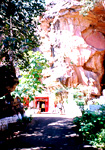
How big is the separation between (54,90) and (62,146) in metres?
14.4

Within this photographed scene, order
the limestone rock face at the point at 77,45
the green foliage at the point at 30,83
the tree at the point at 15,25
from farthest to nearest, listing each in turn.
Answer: the limestone rock face at the point at 77,45 → the green foliage at the point at 30,83 → the tree at the point at 15,25

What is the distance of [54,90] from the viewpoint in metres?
18.8

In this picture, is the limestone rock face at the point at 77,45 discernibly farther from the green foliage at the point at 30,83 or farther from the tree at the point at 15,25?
the tree at the point at 15,25

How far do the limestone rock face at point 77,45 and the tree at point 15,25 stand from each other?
1248 centimetres

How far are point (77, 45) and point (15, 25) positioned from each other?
13284 mm

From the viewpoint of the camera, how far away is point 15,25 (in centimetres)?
498

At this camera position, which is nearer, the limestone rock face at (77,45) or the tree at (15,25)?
the tree at (15,25)

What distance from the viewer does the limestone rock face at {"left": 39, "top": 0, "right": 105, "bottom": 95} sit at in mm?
17281

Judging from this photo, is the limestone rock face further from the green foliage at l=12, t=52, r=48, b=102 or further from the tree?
the tree

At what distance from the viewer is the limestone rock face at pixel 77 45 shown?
56.7ft

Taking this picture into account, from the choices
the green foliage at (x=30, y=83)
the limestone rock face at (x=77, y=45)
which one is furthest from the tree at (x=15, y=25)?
the limestone rock face at (x=77, y=45)

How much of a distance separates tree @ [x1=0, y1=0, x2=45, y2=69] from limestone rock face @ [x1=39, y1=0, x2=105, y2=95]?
40.9ft

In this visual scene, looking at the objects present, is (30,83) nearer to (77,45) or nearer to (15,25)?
(15,25)

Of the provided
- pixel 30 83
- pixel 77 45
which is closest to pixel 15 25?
pixel 30 83
